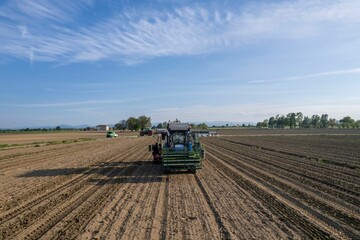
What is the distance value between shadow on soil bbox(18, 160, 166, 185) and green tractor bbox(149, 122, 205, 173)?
0.86m

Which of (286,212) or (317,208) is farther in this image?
(317,208)

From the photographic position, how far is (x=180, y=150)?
655 inches

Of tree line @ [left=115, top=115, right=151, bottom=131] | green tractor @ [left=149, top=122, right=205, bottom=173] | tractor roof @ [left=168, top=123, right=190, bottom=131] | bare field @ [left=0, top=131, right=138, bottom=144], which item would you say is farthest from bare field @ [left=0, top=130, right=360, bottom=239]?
tree line @ [left=115, top=115, right=151, bottom=131]

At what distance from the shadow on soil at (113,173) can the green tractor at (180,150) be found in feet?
2.82

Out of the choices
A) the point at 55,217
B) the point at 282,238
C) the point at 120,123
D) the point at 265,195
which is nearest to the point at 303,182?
the point at 265,195

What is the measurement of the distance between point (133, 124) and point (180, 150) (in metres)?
127

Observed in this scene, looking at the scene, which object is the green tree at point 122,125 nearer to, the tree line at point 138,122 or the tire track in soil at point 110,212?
the tree line at point 138,122

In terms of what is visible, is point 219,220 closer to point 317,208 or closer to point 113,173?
point 317,208

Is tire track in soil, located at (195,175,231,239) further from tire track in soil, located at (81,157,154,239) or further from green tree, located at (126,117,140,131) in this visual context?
green tree, located at (126,117,140,131)

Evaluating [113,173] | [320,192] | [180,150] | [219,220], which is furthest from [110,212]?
[113,173]

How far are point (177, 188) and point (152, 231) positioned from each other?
18.0ft

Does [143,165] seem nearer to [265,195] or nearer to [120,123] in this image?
[265,195]

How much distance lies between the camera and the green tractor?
1600 cm

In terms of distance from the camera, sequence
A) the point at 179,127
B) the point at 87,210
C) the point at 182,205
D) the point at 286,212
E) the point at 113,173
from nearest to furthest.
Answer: the point at 286,212, the point at 87,210, the point at 182,205, the point at 113,173, the point at 179,127
